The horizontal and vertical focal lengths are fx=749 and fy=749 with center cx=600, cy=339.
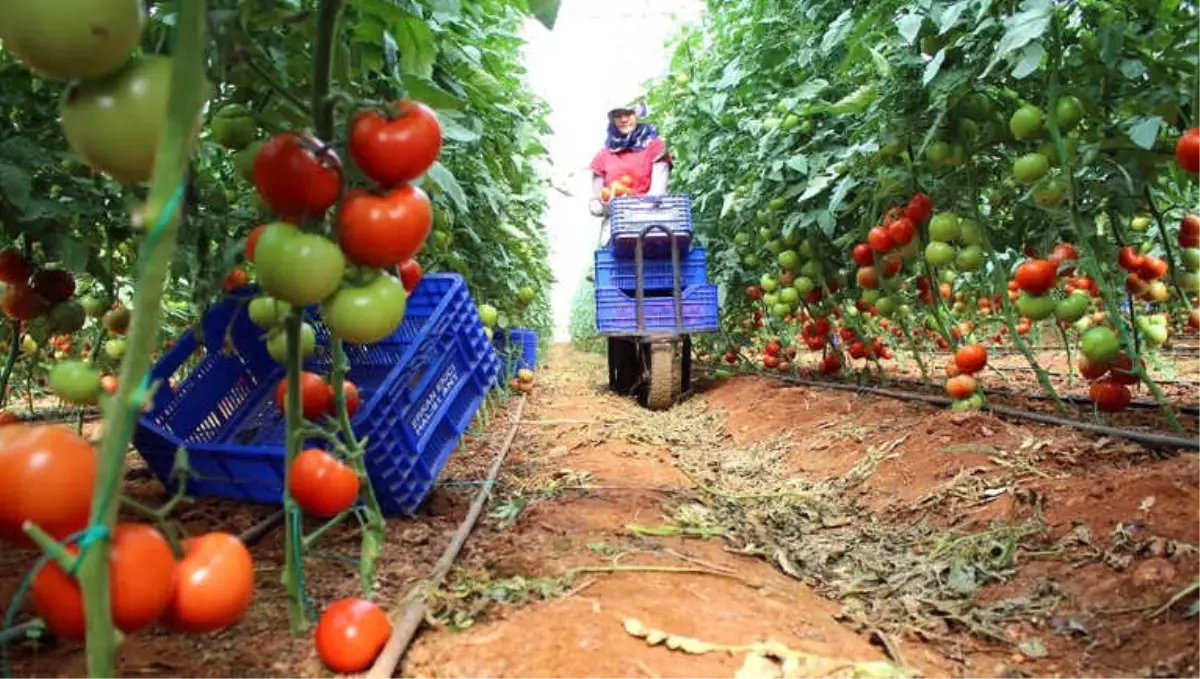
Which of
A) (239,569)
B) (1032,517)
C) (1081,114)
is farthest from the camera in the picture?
(1081,114)

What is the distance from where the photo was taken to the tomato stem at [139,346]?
68 centimetres

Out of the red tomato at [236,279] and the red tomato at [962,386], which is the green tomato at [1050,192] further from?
the red tomato at [236,279]

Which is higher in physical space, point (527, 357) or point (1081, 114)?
point (1081, 114)

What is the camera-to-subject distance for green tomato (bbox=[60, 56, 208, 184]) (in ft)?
2.38

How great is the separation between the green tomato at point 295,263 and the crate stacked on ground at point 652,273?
4255 millimetres

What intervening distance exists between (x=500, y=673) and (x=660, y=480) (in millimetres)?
1771

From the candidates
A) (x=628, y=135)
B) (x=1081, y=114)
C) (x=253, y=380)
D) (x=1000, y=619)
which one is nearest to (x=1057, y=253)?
(x=1081, y=114)

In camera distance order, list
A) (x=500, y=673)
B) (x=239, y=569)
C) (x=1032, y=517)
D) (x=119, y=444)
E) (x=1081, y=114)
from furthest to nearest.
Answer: (x=1081, y=114) → (x=1032, y=517) → (x=500, y=673) → (x=239, y=569) → (x=119, y=444)

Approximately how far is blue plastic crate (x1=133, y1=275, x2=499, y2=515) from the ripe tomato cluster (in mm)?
909

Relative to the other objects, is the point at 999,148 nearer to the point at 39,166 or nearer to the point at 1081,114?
the point at 1081,114

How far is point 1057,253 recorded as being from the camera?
9.52ft

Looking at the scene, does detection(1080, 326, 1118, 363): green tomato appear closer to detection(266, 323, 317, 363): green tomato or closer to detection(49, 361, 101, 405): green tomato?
detection(266, 323, 317, 363): green tomato

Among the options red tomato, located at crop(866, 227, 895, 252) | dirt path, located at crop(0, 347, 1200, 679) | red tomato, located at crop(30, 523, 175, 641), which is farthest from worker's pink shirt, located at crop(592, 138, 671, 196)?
red tomato, located at crop(30, 523, 175, 641)

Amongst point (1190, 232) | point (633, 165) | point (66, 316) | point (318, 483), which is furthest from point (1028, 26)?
point (633, 165)
